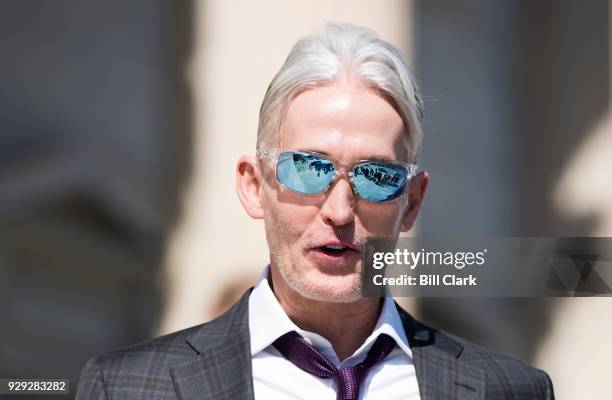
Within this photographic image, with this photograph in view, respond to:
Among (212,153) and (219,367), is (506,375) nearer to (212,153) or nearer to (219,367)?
(219,367)

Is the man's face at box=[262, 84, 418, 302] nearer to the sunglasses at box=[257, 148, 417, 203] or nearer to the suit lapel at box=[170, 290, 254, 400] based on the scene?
the sunglasses at box=[257, 148, 417, 203]

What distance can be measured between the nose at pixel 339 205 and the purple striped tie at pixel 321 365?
1.10 feet

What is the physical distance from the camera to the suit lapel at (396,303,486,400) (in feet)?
7.84

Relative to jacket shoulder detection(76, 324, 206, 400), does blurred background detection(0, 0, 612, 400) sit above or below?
above

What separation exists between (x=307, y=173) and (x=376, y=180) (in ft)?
0.59

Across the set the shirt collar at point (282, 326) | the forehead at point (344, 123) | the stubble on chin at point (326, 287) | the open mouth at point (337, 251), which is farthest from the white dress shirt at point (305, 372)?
the forehead at point (344, 123)

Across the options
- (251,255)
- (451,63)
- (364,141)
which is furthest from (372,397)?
(451,63)

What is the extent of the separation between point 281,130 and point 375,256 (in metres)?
0.42

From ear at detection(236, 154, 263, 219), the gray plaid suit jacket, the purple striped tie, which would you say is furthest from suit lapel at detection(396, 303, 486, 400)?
ear at detection(236, 154, 263, 219)

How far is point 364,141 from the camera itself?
2.35m

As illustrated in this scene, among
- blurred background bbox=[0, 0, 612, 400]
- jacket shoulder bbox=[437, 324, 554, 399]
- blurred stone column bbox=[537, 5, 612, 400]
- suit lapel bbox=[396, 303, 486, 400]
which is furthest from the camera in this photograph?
blurred stone column bbox=[537, 5, 612, 400]

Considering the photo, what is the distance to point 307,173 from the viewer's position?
2318 mm

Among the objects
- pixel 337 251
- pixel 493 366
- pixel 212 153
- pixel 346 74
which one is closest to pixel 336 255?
pixel 337 251

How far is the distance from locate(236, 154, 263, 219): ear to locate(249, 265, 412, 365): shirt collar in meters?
0.20
